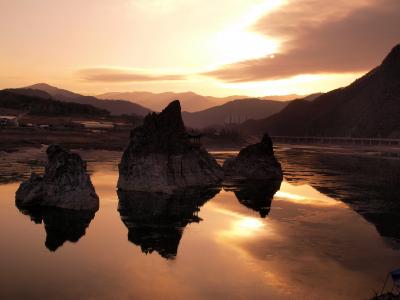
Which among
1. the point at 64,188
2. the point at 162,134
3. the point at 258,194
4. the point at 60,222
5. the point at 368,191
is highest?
the point at 162,134

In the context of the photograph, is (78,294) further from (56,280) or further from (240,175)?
(240,175)

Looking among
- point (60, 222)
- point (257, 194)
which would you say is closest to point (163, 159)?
point (257, 194)

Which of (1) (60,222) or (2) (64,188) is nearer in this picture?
(1) (60,222)

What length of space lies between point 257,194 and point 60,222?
18734mm

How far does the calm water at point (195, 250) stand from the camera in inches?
611

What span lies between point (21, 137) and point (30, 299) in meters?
87.4

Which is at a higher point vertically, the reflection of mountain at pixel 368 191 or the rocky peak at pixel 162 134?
the rocky peak at pixel 162 134

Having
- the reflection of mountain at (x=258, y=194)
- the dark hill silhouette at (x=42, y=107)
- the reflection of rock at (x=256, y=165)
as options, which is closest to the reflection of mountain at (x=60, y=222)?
the reflection of mountain at (x=258, y=194)

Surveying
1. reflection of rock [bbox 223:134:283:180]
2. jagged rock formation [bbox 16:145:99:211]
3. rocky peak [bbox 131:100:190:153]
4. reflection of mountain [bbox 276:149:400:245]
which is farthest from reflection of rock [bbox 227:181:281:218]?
jagged rock formation [bbox 16:145:99:211]

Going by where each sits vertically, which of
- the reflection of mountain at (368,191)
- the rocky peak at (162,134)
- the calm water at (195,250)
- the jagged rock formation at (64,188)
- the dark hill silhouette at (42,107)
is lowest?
the reflection of mountain at (368,191)

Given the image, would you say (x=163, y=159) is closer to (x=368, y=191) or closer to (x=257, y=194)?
(x=257, y=194)

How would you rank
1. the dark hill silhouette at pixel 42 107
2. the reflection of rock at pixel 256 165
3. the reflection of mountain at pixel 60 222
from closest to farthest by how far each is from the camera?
the reflection of mountain at pixel 60 222 < the reflection of rock at pixel 256 165 < the dark hill silhouette at pixel 42 107

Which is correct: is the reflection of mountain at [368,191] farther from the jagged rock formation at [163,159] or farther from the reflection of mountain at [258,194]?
the jagged rock formation at [163,159]

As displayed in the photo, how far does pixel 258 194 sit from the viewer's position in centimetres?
3838
